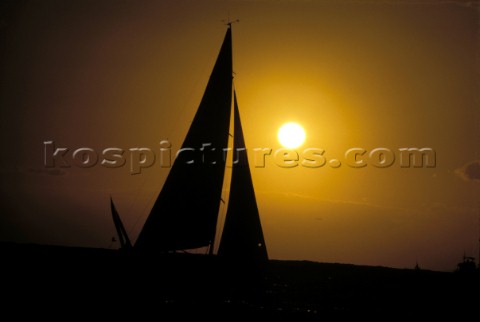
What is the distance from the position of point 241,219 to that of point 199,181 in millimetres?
2883

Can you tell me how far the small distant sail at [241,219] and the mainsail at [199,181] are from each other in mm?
668

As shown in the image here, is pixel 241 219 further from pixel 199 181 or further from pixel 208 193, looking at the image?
pixel 199 181

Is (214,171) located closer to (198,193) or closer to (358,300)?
(198,193)

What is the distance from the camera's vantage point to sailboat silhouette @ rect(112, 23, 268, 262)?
75.2ft

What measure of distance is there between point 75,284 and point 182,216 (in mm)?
12111

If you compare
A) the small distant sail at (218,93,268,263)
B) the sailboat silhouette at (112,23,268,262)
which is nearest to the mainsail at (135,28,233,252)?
the sailboat silhouette at (112,23,268,262)

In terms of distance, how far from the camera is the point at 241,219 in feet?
→ 75.2

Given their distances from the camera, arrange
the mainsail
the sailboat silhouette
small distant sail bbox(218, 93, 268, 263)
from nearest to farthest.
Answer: small distant sail bbox(218, 93, 268, 263) → the sailboat silhouette → the mainsail

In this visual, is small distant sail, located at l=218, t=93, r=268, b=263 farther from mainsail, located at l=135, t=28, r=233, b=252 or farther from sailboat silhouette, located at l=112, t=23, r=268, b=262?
mainsail, located at l=135, t=28, r=233, b=252

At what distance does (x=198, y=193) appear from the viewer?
23578mm

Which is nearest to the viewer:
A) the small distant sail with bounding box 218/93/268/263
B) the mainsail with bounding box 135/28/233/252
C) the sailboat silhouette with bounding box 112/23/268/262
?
the small distant sail with bounding box 218/93/268/263

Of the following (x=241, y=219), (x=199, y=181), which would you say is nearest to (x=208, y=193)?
(x=199, y=181)

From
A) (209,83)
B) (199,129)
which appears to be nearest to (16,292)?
(199,129)

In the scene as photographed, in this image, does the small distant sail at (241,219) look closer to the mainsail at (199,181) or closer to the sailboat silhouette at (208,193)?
the sailboat silhouette at (208,193)
